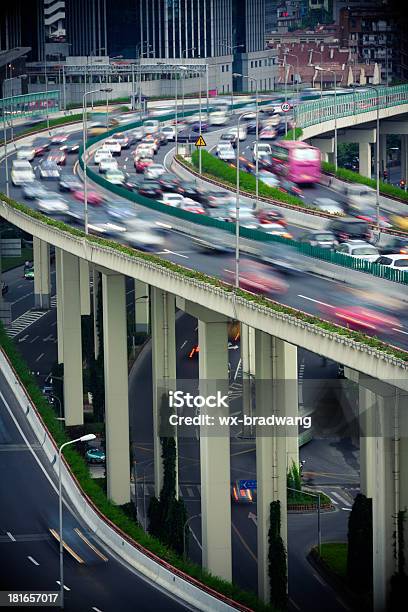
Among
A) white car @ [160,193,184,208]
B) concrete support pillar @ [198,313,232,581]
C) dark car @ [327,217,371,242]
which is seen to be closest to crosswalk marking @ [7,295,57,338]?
white car @ [160,193,184,208]

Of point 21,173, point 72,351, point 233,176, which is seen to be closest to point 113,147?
point 21,173

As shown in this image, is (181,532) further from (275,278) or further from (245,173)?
(245,173)

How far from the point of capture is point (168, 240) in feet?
373

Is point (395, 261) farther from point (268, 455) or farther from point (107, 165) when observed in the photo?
point (107, 165)

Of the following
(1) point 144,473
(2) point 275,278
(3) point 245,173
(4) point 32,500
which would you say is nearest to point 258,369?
(2) point 275,278

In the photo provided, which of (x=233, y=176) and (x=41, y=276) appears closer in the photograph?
(x=233, y=176)

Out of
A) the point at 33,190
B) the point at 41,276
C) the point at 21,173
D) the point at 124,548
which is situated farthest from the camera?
the point at 41,276

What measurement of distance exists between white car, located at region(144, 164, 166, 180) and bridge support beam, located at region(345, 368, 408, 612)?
85.3 metres

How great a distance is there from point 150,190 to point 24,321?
856 inches

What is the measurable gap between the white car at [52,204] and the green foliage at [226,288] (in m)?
6.29

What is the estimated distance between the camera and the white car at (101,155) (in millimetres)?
173250

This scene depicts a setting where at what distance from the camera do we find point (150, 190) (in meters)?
148

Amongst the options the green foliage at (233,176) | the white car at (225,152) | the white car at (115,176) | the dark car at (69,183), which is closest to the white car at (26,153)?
the white car at (115,176)

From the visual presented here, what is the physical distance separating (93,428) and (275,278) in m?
33.5
